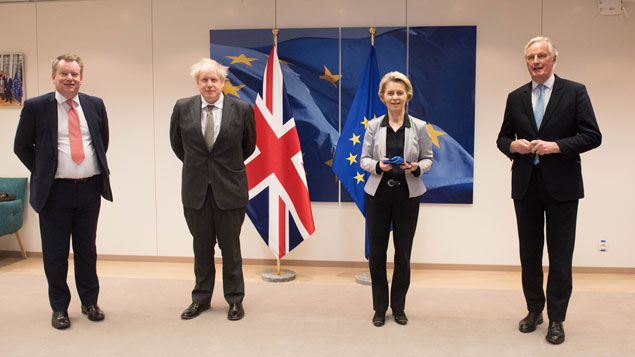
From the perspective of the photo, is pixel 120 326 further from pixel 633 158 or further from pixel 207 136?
pixel 633 158

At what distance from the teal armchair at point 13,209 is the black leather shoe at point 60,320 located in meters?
2.16

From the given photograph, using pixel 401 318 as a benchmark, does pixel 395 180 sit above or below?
above

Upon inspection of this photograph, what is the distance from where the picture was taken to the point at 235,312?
3.18 meters

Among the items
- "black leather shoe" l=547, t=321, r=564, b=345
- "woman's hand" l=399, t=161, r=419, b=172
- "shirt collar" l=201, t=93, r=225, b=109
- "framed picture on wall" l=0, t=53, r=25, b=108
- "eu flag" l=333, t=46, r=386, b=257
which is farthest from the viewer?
"framed picture on wall" l=0, t=53, r=25, b=108

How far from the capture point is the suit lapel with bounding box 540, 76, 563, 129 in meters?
2.74

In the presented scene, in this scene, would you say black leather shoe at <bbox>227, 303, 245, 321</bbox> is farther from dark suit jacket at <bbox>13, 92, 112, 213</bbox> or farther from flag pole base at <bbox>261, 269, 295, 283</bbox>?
dark suit jacket at <bbox>13, 92, 112, 213</bbox>

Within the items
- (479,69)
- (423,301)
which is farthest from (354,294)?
(479,69)

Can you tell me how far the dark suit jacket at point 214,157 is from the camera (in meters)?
3.06

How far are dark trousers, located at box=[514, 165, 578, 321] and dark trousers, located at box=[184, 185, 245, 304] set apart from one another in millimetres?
1778

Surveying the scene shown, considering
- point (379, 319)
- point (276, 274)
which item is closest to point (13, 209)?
point (276, 274)

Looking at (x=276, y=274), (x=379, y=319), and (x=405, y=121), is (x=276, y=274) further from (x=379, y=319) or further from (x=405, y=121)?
(x=405, y=121)

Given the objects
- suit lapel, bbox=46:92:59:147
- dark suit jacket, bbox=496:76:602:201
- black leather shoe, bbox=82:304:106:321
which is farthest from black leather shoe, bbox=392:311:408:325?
suit lapel, bbox=46:92:59:147

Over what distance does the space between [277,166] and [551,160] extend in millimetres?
2261

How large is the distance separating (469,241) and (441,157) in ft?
2.82
